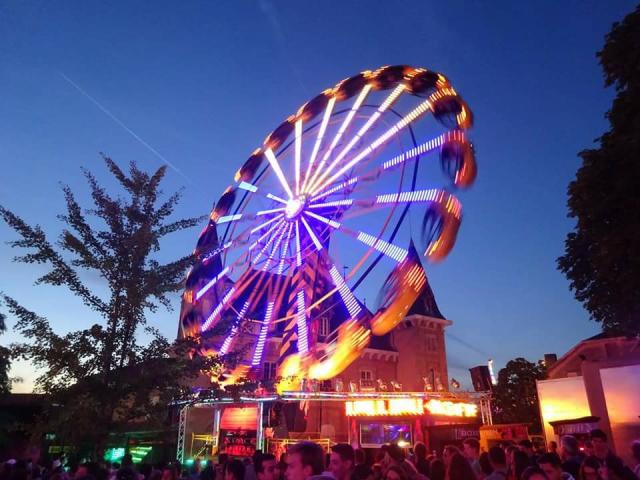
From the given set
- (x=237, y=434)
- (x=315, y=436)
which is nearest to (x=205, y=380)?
(x=237, y=434)

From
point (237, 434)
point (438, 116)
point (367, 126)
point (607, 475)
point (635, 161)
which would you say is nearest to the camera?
point (607, 475)

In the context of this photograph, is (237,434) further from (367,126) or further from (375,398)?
(367,126)

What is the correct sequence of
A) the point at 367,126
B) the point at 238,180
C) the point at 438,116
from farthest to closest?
the point at 238,180 < the point at 367,126 < the point at 438,116

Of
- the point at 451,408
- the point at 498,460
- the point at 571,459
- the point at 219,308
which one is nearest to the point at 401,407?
the point at 451,408

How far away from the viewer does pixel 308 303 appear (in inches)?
825

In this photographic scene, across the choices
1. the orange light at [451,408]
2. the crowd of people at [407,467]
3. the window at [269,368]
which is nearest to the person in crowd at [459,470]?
the crowd of people at [407,467]

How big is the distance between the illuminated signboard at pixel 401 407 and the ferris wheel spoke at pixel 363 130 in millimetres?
11187

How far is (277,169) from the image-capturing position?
23297mm

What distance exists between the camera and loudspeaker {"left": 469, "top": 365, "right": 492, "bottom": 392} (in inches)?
932

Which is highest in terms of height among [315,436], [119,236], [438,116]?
[438,116]

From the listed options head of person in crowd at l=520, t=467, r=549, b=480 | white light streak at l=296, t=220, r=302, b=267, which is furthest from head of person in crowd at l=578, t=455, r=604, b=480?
white light streak at l=296, t=220, r=302, b=267

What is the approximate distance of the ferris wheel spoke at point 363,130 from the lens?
20.2 m

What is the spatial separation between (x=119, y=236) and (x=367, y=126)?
15197 mm

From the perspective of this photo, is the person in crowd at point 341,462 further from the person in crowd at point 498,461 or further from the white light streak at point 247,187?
the white light streak at point 247,187
